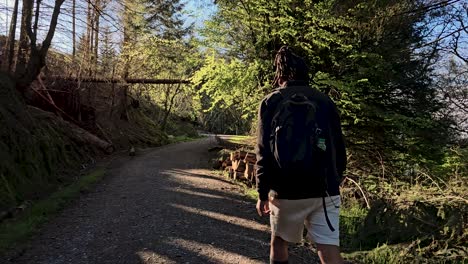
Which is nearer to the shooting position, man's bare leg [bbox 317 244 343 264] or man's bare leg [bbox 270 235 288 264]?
man's bare leg [bbox 317 244 343 264]

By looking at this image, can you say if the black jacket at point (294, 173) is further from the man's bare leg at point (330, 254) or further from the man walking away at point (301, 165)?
the man's bare leg at point (330, 254)

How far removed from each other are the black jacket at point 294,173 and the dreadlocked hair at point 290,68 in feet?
0.31

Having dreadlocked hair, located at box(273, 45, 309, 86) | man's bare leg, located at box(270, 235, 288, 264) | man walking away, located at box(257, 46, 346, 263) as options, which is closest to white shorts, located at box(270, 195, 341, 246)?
man walking away, located at box(257, 46, 346, 263)

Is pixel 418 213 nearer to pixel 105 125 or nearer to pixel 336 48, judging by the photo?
pixel 336 48

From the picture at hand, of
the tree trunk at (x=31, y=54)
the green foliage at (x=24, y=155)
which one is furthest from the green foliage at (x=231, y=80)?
the tree trunk at (x=31, y=54)

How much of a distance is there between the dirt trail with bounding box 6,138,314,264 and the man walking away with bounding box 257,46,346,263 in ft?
8.01

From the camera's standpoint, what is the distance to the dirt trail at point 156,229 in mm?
5285

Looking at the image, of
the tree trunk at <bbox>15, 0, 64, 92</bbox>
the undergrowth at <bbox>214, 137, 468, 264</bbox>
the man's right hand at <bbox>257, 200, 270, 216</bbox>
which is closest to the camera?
the man's right hand at <bbox>257, 200, 270, 216</bbox>

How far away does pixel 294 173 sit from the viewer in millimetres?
2846

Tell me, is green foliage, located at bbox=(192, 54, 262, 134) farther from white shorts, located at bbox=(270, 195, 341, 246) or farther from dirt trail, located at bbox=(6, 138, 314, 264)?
white shorts, located at bbox=(270, 195, 341, 246)

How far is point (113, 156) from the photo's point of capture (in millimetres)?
18016

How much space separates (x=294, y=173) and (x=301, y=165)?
0.07 m

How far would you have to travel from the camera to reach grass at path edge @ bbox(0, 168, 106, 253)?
590 centimetres

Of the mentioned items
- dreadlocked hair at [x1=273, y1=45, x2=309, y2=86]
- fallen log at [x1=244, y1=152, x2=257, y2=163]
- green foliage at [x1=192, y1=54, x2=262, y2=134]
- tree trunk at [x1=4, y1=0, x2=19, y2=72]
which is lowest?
fallen log at [x1=244, y1=152, x2=257, y2=163]
